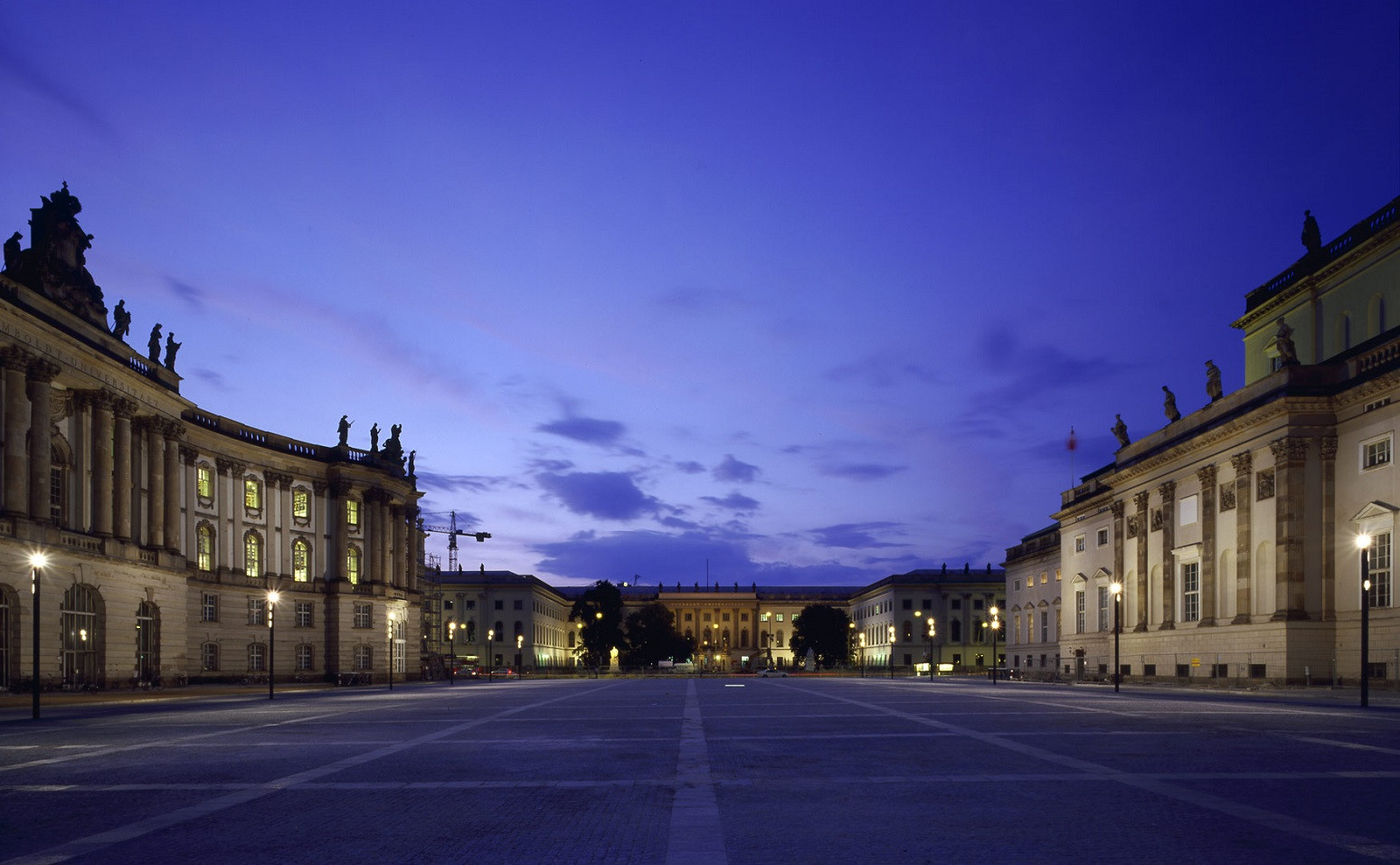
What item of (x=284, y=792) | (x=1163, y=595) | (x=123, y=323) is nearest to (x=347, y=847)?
(x=284, y=792)

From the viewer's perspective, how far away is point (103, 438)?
55.1 m

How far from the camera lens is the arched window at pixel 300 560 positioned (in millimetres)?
80312

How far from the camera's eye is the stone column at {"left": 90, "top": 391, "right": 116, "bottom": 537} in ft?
178

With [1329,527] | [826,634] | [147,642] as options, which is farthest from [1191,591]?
[826,634]

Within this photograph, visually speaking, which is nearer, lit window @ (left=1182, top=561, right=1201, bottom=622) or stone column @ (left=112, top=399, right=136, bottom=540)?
stone column @ (left=112, top=399, right=136, bottom=540)

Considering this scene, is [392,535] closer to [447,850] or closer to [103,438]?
[103,438]

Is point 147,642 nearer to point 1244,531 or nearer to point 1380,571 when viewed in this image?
point 1244,531

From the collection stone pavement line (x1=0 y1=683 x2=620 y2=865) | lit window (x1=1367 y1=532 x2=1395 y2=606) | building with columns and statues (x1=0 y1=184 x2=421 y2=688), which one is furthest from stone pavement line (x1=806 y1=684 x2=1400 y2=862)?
lit window (x1=1367 y1=532 x2=1395 y2=606)

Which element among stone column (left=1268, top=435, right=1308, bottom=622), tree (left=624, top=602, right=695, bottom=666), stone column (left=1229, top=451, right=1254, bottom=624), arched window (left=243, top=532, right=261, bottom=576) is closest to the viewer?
stone column (left=1268, top=435, right=1308, bottom=622)

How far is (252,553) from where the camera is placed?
76.1 metres

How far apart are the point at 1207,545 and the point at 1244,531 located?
4778 millimetres

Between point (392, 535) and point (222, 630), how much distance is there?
21498 mm

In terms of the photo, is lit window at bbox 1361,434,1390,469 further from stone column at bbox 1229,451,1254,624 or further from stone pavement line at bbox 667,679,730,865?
stone pavement line at bbox 667,679,730,865

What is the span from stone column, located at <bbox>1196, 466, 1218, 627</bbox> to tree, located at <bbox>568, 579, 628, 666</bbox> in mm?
86871
